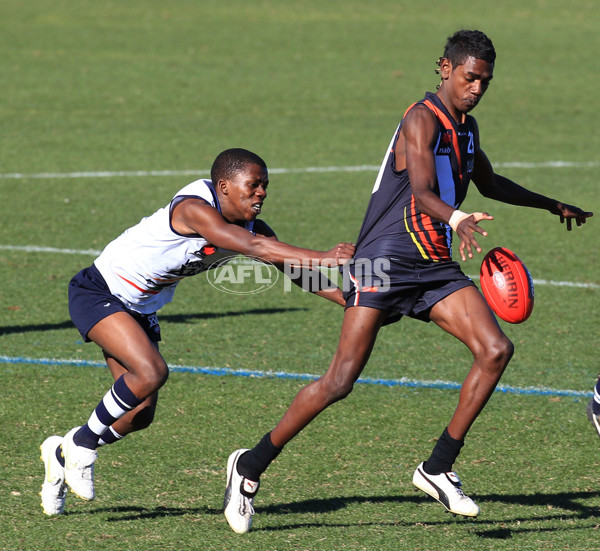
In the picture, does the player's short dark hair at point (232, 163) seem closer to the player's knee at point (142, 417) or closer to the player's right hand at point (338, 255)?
the player's right hand at point (338, 255)

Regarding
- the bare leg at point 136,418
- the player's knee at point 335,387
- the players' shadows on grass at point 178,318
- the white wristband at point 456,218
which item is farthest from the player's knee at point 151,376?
the players' shadows on grass at point 178,318

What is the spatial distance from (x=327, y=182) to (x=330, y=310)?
518 cm

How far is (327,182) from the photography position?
15.1m

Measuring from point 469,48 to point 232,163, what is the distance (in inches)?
55.6

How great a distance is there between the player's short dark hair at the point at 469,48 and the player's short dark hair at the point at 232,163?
1.20 m

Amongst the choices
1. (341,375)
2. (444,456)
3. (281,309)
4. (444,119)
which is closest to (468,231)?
(444,119)

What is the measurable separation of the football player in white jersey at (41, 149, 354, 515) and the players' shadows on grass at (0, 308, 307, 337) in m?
3.37

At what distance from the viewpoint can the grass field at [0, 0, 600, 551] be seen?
5.88 meters

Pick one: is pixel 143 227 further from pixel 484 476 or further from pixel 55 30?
pixel 55 30

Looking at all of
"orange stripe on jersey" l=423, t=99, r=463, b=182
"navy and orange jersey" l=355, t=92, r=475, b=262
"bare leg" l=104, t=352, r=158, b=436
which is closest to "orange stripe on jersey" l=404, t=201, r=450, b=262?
"navy and orange jersey" l=355, t=92, r=475, b=262

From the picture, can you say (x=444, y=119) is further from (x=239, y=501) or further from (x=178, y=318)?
(x=178, y=318)

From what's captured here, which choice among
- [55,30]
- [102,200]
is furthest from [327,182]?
[55,30]

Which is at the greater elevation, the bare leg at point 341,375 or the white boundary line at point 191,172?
the bare leg at point 341,375

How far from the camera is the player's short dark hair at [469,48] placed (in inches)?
226
